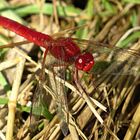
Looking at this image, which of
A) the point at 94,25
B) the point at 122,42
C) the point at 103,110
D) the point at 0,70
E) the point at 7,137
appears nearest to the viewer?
the point at 7,137

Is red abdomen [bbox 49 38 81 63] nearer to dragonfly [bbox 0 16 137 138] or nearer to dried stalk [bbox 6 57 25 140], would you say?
dragonfly [bbox 0 16 137 138]

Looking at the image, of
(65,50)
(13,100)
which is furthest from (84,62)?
(13,100)

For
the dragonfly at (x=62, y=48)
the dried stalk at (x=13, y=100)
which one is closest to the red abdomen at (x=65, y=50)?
the dragonfly at (x=62, y=48)

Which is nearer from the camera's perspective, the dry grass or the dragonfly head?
the dry grass

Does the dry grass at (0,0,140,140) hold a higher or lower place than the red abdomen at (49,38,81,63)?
lower

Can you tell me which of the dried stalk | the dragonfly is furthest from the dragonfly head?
the dried stalk

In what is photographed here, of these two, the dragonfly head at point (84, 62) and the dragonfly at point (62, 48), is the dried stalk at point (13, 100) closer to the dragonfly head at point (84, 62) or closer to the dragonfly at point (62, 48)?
the dragonfly at point (62, 48)

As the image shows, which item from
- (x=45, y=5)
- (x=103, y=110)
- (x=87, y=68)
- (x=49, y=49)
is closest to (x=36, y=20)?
(x=45, y=5)

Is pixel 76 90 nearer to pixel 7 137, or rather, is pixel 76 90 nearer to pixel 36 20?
pixel 7 137
